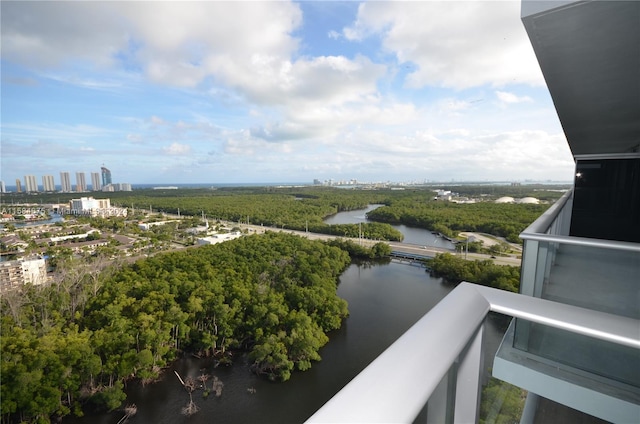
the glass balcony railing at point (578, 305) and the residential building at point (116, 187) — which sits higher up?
the glass balcony railing at point (578, 305)

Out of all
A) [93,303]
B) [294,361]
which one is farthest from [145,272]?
[294,361]

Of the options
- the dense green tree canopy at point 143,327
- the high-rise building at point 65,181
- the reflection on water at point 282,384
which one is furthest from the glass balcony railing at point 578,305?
the high-rise building at point 65,181

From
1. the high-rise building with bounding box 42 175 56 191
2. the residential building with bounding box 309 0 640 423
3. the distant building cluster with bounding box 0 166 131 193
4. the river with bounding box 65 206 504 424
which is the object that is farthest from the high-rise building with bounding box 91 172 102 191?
the residential building with bounding box 309 0 640 423

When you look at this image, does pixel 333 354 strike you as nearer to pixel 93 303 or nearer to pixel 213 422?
pixel 213 422

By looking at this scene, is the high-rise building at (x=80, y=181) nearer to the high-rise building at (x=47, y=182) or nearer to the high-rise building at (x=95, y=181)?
the high-rise building at (x=95, y=181)

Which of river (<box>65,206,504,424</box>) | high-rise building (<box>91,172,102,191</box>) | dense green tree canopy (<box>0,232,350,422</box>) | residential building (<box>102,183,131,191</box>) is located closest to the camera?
dense green tree canopy (<box>0,232,350,422</box>)

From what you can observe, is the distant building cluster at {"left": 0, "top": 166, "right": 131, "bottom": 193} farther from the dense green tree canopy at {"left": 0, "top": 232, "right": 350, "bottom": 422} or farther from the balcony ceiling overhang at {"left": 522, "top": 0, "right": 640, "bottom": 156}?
the balcony ceiling overhang at {"left": 522, "top": 0, "right": 640, "bottom": 156}

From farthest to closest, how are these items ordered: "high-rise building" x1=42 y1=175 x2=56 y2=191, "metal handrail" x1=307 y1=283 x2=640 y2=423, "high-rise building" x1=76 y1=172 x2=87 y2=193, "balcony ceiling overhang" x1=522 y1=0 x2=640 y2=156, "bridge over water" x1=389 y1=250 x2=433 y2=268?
"high-rise building" x1=76 y1=172 x2=87 y2=193 → "high-rise building" x1=42 y1=175 x2=56 y2=191 → "bridge over water" x1=389 y1=250 x2=433 y2=268 → "balcony ceiling overhang" x1=522 y1=0 x2=640 y2=156 → "metal handrail" x1=307 y1=283 x2=640 y2=423
